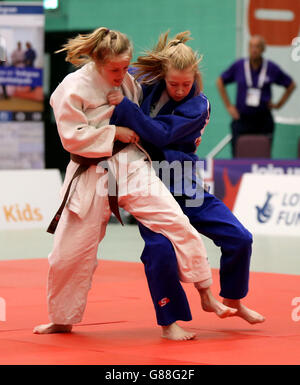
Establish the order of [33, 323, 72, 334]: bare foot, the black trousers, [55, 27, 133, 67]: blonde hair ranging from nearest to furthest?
[55, 27, 133, 67]: blonde hair
[33, 323, 72, 334]: bare foot
the black trousers

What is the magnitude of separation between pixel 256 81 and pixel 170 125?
6908mm

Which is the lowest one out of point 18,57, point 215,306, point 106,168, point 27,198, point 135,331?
point 27,198

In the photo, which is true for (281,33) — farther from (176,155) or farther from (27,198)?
(176,155)

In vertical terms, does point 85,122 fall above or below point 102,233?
above

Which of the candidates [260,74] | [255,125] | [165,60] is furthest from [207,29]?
[165,60]

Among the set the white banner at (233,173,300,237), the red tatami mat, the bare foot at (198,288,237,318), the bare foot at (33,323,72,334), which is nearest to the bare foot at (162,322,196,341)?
the red tatami mat

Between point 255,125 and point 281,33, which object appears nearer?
point 255,125

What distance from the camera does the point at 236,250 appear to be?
4176mm

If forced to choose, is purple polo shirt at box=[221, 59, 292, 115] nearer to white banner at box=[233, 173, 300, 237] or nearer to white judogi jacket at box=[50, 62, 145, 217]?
white banner at box=[233, 173, 300, 237]

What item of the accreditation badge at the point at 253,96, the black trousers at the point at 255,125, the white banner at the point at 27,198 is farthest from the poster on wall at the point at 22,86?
the accreditation badge at the point at 253,96

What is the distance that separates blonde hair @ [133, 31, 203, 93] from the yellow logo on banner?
5.29m

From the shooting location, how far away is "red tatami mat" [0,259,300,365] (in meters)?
3.60

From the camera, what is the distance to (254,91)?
35.5 ft

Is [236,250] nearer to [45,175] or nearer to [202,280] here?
[202,280]
